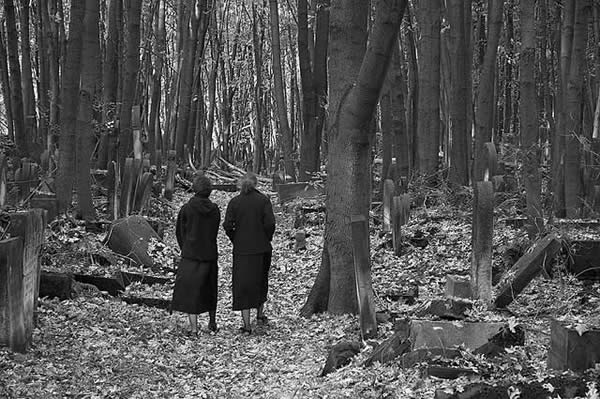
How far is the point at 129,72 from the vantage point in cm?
1620

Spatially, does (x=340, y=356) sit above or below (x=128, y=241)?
below

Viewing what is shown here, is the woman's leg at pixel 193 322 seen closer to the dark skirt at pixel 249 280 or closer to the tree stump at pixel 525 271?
the dark skirt at pixel 249 280

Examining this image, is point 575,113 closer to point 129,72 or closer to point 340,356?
point 340,356

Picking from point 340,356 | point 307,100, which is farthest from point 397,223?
point 307,100

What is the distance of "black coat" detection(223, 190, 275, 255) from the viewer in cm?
1025

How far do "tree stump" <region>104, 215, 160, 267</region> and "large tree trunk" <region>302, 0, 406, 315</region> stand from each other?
316 centimetres

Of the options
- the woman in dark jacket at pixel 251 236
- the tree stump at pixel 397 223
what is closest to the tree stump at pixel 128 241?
the woman in dark jacket at pixel 251 236

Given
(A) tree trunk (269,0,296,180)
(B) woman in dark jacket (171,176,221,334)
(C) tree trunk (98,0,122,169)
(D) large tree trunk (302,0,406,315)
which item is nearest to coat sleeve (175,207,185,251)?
(B) woman in dark jacket (171,176,221,334)

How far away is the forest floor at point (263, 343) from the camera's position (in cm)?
636

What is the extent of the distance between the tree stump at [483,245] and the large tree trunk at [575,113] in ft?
12.4

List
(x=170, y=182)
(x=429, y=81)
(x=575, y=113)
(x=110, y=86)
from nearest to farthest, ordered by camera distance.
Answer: (x=575, y=113) → (x=429, y=81) → (x=110, y=86) → (x=170, y=182)

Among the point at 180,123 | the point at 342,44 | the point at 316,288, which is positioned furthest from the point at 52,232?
the point at 180,123

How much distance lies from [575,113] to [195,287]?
5801mm

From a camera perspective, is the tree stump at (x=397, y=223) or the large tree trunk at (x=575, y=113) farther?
the tree stump at (x=397, y=223)
